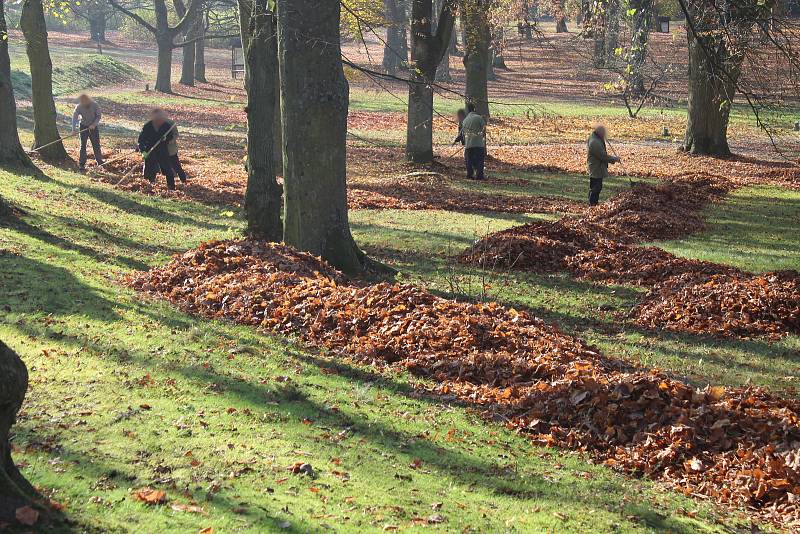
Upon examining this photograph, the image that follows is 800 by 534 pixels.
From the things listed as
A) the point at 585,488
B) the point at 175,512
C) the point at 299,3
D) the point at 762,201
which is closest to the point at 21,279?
the point at 299,3

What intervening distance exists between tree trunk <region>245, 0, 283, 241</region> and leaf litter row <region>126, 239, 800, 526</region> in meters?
3.14

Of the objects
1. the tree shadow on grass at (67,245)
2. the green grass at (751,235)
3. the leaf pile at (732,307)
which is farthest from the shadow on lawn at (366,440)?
the green grass at (751,235)

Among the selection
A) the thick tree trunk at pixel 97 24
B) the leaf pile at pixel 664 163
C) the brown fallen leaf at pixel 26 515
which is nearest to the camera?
the brown fallen leaf at pixel 26 515

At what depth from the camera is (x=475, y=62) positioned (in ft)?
93.6

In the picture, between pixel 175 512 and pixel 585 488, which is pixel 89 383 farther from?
pixel 585 488

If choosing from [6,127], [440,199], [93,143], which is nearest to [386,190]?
[440,199]

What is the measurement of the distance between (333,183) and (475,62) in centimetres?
1780

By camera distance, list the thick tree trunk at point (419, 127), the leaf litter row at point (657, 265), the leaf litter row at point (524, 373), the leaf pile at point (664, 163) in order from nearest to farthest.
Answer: the leaf litter row at point (524, 373)
the leaf litter row at point (657, 265)
the leaf pile at point (664, 163)
the thick tree trunk at point (419, 127)

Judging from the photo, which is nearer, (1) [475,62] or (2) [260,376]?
(2) [260,376]

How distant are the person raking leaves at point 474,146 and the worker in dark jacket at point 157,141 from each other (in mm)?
7461

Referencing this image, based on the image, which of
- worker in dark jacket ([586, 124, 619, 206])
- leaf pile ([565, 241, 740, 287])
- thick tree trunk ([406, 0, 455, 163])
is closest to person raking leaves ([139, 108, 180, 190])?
thick tree trunk ([406, 0, 455, 163])

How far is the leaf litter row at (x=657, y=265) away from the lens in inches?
420

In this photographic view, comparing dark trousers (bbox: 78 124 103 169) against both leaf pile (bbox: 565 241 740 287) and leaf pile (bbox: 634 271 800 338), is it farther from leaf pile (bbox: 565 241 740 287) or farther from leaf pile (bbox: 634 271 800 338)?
leaf pile (bbox: 634 271 800 338)

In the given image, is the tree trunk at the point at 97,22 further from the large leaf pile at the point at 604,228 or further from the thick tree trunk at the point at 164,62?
the large leaf pile at the point at 604,228
